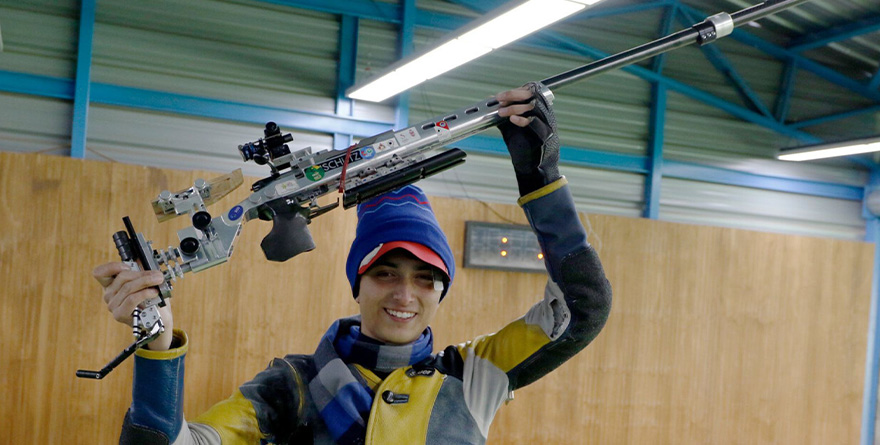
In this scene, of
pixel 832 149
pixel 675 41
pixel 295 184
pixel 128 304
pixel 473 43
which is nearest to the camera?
pixel 128 304

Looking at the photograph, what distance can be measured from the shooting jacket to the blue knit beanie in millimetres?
244

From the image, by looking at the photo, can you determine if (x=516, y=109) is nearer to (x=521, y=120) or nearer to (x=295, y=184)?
(x=521, y=120)

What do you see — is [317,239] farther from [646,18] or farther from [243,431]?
[646,18]

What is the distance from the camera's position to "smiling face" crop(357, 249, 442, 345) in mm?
1871

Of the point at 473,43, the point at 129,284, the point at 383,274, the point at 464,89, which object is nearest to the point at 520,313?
the point at 464,89

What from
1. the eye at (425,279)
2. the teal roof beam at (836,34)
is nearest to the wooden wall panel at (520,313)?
the teal roof beam at (836,34)

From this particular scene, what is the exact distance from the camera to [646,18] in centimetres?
623

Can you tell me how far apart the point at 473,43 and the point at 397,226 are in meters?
2.28

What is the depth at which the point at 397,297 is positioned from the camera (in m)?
1.86

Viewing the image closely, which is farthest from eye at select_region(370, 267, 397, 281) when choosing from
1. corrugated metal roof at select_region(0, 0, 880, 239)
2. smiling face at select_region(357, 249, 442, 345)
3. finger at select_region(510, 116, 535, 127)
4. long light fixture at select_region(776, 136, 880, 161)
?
long light fixture at select_region(776, 136, 880, 161)

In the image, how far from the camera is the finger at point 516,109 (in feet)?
6.31

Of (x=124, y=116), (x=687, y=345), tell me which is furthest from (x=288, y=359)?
(x=687, y=345)

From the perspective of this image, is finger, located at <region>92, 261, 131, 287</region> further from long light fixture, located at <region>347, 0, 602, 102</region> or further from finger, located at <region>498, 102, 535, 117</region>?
long light fixture, located at <region>347, 0, 602, 102</region>

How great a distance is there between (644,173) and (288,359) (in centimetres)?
496
